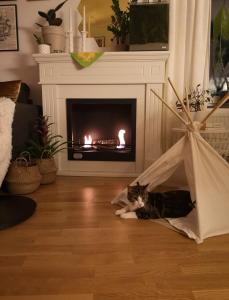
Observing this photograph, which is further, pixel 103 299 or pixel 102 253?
pixel 102 253

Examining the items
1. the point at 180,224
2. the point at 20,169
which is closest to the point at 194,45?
the point at 180,224

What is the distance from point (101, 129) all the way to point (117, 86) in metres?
0.51

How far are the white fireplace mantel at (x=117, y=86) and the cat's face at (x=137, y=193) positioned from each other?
0.88 metres

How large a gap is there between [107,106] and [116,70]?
391 mm

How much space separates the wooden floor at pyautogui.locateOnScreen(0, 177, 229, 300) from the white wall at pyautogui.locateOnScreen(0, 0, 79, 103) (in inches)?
69.0

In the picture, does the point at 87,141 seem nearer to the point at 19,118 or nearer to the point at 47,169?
the point at 47,169

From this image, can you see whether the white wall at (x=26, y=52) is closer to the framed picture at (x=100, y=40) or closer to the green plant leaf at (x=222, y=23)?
the framed picture at (x=100, y=40)

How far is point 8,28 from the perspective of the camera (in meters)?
2.68

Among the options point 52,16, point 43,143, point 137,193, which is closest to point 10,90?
point 43,143

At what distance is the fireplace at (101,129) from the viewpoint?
2.37m

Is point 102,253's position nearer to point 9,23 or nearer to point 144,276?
point 144,276

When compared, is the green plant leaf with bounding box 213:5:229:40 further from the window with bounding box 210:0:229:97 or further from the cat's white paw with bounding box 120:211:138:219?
the cat's white paw with bounding box 120:211:138:219

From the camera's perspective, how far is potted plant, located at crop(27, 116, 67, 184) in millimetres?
2125

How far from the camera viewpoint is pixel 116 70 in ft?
7.35
